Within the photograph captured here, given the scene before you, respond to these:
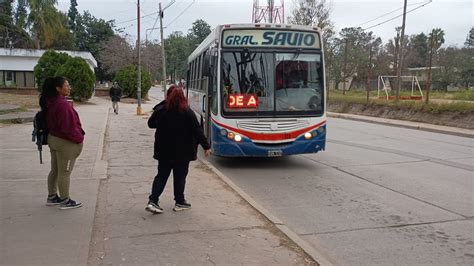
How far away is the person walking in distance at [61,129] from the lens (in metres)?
5.93

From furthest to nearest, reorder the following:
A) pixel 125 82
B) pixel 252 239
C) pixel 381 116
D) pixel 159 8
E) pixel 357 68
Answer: pixel 357 68, pixel 125 82, pixel 159 8, pixel 381 116, pixel 252 239

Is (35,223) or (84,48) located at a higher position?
(84,48)

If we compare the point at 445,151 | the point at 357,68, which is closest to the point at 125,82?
the point at 357,68

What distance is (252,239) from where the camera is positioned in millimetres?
5184

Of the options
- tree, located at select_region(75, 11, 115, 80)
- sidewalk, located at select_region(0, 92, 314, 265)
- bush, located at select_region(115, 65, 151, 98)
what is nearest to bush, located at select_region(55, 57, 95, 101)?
bush, located at select_region(115, 65, 151, 98)

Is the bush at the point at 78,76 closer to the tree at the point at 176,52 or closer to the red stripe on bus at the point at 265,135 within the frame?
the red stripe on bus at the point at 265,135

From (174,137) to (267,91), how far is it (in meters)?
4.15

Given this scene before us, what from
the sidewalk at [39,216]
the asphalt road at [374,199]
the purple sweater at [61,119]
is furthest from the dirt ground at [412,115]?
the purple sweater at [61,119]

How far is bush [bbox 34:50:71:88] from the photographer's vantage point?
110ft

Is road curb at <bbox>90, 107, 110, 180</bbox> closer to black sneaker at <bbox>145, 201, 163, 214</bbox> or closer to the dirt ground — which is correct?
black sneaker at <bbox>145, 201, 163, 214</bbox>

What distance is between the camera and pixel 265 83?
9781 millimetres

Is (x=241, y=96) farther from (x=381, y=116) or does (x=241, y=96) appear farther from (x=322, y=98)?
(x=381, y=116)

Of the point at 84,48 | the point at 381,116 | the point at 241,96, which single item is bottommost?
the point at 381,116

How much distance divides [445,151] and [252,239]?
9.70 metres
